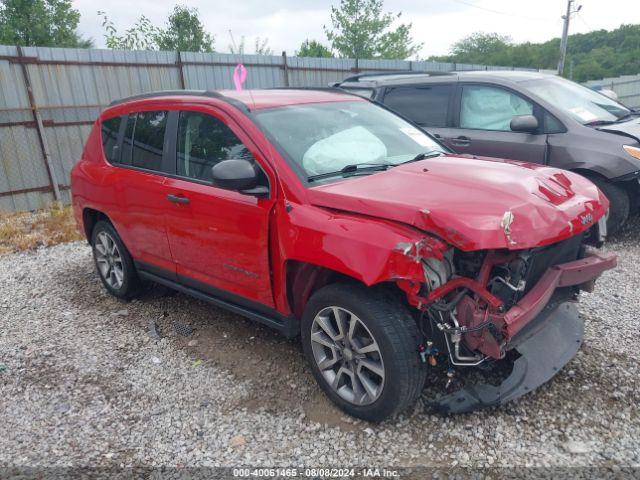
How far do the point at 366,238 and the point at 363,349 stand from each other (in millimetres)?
646

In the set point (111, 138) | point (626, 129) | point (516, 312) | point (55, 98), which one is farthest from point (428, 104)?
point (55, 98)

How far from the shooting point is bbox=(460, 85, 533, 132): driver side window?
5.80 meters

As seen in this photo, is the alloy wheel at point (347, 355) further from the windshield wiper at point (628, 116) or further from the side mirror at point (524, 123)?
the windshield wiper at point (628, 116)

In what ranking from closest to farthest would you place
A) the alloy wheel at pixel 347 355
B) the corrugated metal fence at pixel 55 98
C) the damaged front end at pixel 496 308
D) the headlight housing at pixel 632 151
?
1. the damaged front end at pixel 496 308
2. the alloy wheel at pixel 347 355
3. the headlight housing at pixel 632 151
4. the corrugated metal fence at pixel 55 98

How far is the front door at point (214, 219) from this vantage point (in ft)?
10.6

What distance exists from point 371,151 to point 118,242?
252 cm

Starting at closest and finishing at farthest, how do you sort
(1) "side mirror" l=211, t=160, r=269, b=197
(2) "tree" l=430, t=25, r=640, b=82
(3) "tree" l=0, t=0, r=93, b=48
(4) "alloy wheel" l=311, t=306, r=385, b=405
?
(4) "alloy wheel" l=311, t=306, r=385, b=405 → (1) "side mirror" l=211, t=160, r=269, b=197 → (3) "tree" l=0, t=0, r=93, b=48 → (2) "tree" l=430, t=25, r=640, b=82

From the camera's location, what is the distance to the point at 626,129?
5430mm

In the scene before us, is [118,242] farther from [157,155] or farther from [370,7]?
[370,7]

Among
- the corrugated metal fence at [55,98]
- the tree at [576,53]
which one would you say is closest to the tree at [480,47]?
the tree at [576,53]

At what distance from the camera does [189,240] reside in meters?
3.72

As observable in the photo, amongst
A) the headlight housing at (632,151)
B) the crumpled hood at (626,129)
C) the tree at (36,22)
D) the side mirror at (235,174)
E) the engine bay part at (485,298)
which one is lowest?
the engine bay part at (485,298)

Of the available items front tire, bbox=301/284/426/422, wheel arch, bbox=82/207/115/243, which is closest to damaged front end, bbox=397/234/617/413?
front tire, bbox=301/284/426/422

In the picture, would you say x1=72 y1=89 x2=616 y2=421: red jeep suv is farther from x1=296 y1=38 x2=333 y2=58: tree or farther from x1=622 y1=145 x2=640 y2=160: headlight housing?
x1=296 y1=38 x2=333 y2=58: tree
